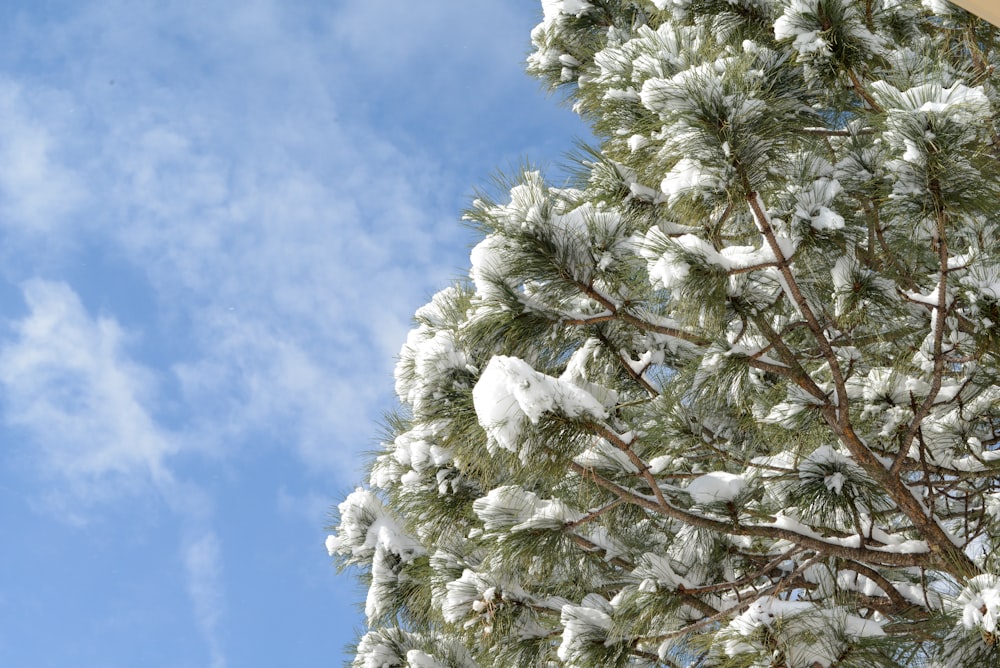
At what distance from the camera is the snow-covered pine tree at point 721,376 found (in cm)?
249

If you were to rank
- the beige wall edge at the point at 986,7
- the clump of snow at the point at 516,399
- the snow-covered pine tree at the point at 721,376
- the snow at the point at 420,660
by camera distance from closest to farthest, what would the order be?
the beige wall edge at the point at 986,7, the clump of snow at the point at 516,399, the snow-covered pine tree at the point at 721,376, the snow at the point at 420,660

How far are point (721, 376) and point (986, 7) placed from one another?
1.64 meters

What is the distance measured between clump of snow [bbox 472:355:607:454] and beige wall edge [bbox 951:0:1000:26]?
1.21 metres

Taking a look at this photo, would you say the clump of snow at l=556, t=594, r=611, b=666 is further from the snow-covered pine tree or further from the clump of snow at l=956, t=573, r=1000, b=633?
the clump of snow at l=956, t=573, r=1000, b=633

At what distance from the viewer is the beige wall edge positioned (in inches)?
52.5

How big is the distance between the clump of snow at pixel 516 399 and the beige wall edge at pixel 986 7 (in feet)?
3.98

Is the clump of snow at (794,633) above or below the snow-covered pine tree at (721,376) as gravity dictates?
below

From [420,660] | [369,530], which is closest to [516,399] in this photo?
[420,660]

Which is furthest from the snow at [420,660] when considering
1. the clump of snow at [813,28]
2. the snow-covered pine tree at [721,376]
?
the clump of snow at [813,28]

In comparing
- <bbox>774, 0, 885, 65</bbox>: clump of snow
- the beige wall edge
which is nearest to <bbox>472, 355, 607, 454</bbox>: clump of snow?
the beige wall edge

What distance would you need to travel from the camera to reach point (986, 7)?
1.35 m

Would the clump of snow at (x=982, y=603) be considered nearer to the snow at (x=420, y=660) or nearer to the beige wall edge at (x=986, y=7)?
the beige wall edge at (x=986, y=7)

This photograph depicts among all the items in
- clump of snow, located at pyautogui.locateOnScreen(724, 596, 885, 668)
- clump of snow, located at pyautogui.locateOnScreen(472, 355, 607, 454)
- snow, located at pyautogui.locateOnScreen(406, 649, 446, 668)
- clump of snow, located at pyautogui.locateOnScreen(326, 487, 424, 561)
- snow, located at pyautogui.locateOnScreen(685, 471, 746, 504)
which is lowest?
clump of snow, located at pyautogui.locateOnScreen(724, 596, 885, 668)

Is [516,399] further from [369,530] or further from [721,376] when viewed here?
[369,530]
